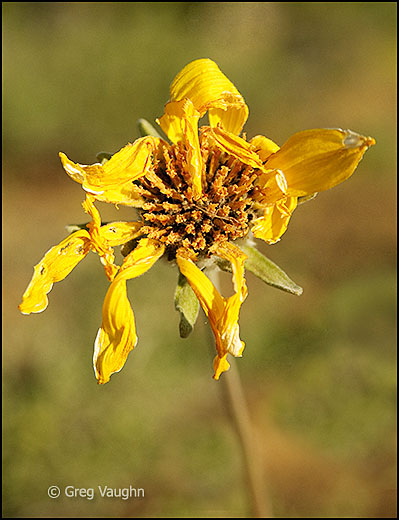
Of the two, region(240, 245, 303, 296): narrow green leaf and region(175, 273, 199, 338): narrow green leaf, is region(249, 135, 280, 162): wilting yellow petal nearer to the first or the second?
region(240, 245, 303, 296): narrow green leaf

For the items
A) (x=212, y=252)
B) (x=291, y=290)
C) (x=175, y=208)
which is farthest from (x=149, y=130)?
(x=291, y=290)

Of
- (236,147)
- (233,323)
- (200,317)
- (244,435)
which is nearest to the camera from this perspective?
(233,323)

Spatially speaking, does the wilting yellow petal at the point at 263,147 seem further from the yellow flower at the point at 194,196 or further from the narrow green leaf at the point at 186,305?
the narrow green leaf at the point at 186,305

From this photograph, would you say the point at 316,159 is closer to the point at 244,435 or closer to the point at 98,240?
the point at 98,240

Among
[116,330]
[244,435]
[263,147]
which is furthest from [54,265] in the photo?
[244,435]

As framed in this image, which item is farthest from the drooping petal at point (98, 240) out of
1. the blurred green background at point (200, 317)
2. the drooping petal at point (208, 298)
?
the blurred green background at point (200, 317)

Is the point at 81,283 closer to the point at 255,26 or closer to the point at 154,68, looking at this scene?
the point at 154,68

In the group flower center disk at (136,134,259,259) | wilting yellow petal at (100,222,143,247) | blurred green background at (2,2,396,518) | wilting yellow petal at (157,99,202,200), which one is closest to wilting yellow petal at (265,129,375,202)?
flower center disk at (136,134,259,259)
